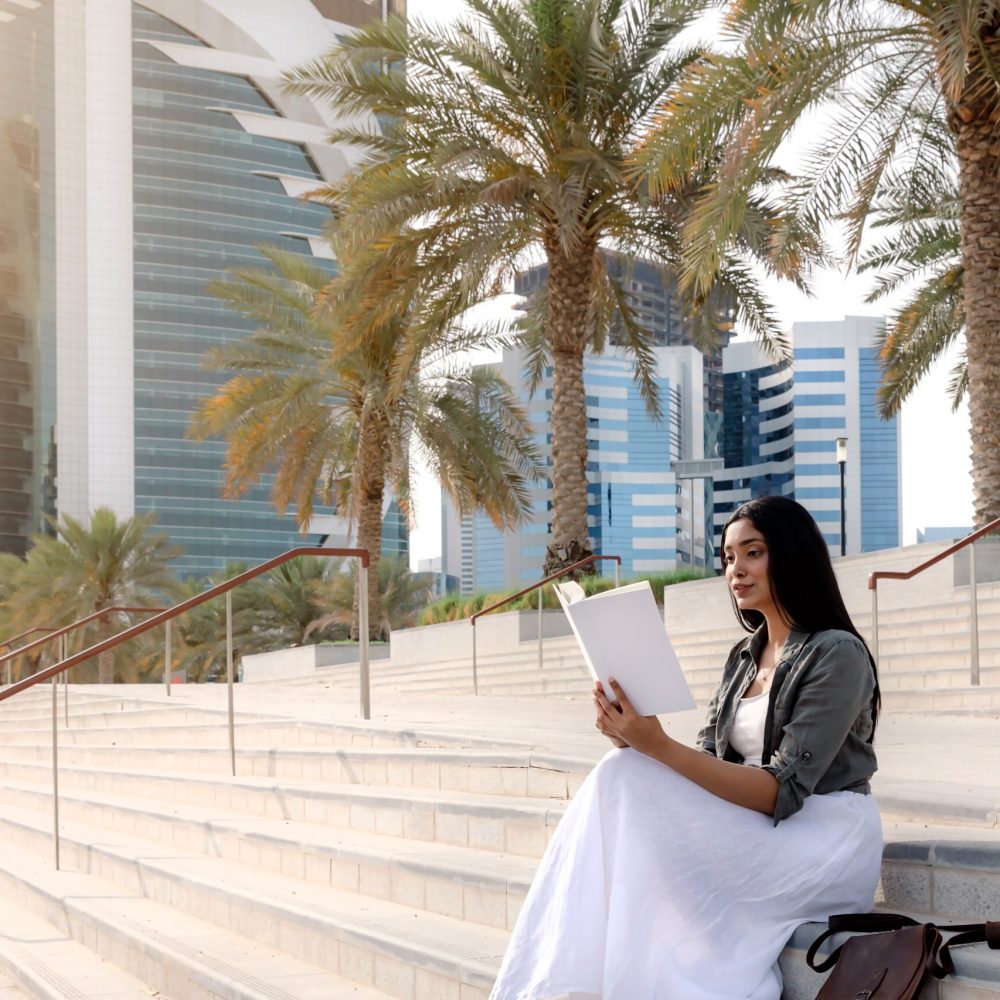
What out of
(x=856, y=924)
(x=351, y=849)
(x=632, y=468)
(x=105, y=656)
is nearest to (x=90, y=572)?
(x=105, y=656)

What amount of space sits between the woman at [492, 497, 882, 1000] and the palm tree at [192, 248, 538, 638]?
54.6ft

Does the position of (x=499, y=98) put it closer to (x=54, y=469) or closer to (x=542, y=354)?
(x=542, y=354)

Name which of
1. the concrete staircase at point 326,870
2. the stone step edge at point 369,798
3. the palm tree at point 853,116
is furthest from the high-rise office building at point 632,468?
the concrete staircase at point 326,870

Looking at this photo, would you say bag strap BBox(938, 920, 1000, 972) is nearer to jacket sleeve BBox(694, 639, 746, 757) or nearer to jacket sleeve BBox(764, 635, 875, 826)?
jacket sleeve BBox(764, 635, 875, 826)

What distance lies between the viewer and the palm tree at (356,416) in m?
20.8

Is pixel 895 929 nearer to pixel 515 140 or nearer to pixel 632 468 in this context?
pixel 515 140

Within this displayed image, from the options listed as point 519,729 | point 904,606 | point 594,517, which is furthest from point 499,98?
point 594,517

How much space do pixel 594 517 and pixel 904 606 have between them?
122 meters

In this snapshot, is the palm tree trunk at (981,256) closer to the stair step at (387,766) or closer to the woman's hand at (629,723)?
the stair step at (387,766)

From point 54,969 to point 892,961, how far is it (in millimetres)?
3968

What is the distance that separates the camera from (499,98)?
15.0 metres

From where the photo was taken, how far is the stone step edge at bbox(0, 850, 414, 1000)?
4.28 meters

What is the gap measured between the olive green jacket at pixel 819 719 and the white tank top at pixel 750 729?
0.20ft

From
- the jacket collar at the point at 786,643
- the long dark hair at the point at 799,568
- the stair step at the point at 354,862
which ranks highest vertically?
the long dark hair at the point at 799,568
